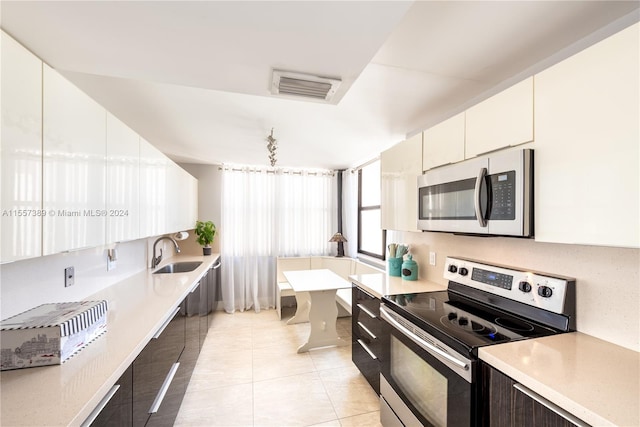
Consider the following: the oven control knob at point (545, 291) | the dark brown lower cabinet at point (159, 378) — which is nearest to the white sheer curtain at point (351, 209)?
the dark brown lower cabinet at point (159, 378)

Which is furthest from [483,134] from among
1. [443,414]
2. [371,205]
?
[371,205]

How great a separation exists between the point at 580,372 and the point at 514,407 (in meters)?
0.25

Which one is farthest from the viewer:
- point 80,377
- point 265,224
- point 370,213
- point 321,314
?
point 265,224

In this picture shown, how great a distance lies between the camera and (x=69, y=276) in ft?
5.24

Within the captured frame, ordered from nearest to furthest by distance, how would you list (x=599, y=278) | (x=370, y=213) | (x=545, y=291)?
(x=599, y=278) < (x=545, y=291) < (x=370, y=213)

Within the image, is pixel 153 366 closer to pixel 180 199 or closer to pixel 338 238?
pixel 180 199

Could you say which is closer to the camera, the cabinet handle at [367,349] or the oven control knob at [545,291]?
the oven control knob at [545,291]

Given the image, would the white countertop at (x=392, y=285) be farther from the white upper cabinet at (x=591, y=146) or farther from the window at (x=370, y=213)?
the window at (x=370, y=213)

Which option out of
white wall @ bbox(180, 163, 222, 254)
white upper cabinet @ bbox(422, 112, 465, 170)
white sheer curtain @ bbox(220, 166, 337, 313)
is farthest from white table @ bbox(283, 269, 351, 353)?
white wall @ bbox(180, 163, 222, 254)

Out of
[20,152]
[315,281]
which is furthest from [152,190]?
[315,281]

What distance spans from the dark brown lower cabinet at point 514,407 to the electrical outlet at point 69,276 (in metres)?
Answer: 2.29

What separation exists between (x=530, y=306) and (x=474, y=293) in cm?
35

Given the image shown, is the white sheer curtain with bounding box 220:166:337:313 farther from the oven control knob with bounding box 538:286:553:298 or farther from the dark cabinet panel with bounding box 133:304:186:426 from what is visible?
the oven control knob with bounding box 538:286:553:298

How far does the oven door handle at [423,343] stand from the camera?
3.64 ft
